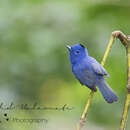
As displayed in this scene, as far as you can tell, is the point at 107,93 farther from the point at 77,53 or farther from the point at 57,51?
the point at 57,51

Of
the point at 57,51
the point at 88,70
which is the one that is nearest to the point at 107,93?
the point at 88,70

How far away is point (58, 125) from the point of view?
2514mm

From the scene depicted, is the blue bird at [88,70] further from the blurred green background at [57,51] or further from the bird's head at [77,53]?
the blurred green background at [57,51]

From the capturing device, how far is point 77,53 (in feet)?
3.58

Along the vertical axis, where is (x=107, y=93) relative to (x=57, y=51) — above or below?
below

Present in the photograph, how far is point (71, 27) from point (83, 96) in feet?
1.79

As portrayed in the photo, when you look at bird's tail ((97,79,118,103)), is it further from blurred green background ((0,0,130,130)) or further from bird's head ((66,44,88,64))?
blurred green background ((0,0,130,130))

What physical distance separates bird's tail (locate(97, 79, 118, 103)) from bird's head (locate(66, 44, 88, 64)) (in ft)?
0.30

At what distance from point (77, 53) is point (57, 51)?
5.38 ft

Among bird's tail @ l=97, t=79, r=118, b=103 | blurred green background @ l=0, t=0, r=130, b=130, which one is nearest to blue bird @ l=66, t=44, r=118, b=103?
bird's tail @ l=97, t=79, r=118, b=103

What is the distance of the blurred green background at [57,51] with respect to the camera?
104 inches

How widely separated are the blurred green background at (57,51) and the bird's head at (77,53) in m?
1.40

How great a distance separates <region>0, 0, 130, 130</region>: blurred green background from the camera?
8.69ft

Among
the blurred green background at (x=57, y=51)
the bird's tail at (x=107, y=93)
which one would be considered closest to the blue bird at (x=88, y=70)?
the bird's tail at (x=107, y=93)
